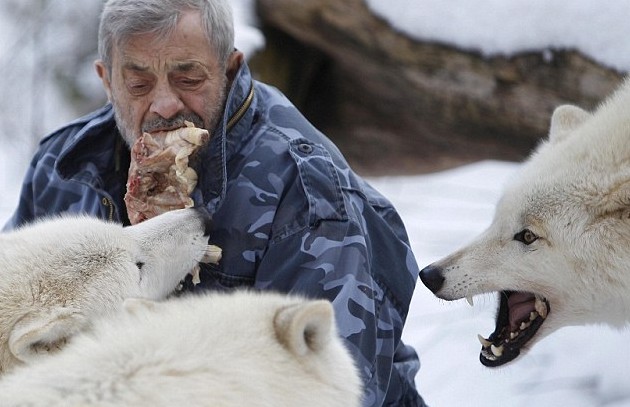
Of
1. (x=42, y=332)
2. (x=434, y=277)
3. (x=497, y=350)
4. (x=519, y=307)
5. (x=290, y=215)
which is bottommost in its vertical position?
(x=497, y=350)

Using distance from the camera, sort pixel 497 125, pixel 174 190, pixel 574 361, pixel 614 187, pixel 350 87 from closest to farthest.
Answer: pixel 614 187 → pixel 174 190 → pixel 574 361 → pixel 497 125 → pixel 350 87

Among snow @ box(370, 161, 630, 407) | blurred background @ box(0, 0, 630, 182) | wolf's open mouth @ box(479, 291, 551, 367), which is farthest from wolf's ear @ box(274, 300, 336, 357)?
blurred background @ box(0, 0, 630, 182)

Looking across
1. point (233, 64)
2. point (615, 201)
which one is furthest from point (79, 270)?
point (615, 201)

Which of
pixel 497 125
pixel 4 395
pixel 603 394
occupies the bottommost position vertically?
pixel 603 394

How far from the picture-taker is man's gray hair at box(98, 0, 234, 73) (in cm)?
287

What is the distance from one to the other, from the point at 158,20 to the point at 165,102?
0.27m

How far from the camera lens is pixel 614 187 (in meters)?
2.72

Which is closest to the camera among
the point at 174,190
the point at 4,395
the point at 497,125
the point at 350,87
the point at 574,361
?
the point at 4,395

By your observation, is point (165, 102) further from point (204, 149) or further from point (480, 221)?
point (480, 221)

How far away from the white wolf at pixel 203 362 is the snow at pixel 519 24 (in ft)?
12.6

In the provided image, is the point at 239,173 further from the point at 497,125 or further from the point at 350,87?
the point at 350,87

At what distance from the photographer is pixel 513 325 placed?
3117mm

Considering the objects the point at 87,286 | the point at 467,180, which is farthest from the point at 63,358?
the point at 467,180

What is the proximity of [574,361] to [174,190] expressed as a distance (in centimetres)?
241
